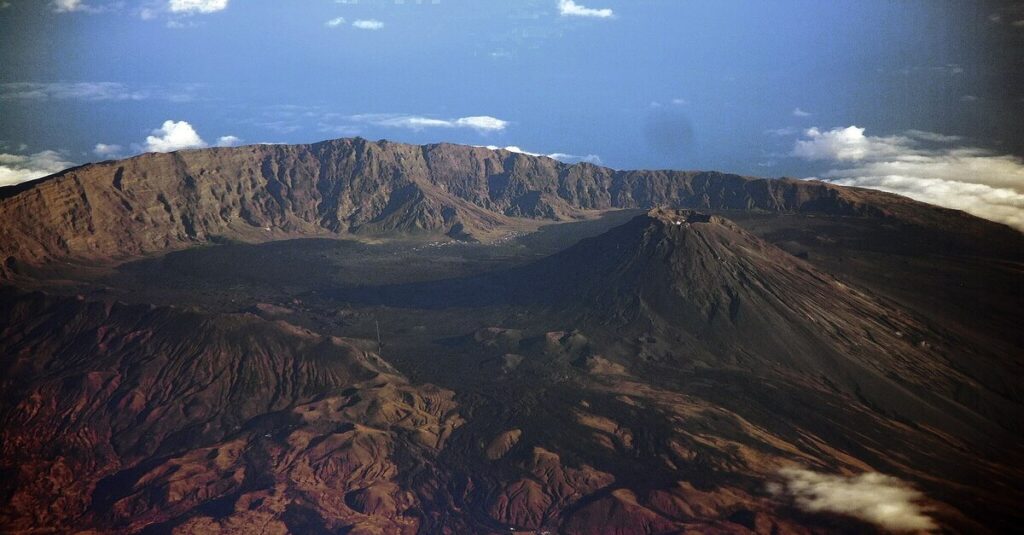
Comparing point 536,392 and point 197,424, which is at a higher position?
point 536,392

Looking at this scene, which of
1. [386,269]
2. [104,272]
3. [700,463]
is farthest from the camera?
[386,269]

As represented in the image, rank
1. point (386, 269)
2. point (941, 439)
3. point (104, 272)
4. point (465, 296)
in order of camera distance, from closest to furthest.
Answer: point (941, 439) → point (465, 296) → point (104, 272) → point (386, 269)

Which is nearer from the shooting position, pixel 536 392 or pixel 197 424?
pixel 197 424

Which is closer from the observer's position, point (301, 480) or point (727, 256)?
point (301, 480)

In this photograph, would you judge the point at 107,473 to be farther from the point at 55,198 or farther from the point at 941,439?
the point at 55,198

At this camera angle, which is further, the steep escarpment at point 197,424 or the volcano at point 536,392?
the steep escarpment at point 197,424

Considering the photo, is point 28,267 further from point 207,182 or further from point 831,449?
point 831,449

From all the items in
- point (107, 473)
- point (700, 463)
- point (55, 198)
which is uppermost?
point (55, 198)

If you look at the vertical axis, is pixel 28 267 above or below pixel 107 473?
above

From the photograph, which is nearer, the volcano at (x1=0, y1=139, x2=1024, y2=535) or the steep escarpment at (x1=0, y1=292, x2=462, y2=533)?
the volcano at (x1=0, y1=139, x2=1024, y2=535)

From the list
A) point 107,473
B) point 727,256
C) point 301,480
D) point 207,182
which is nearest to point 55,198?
point 207,182
